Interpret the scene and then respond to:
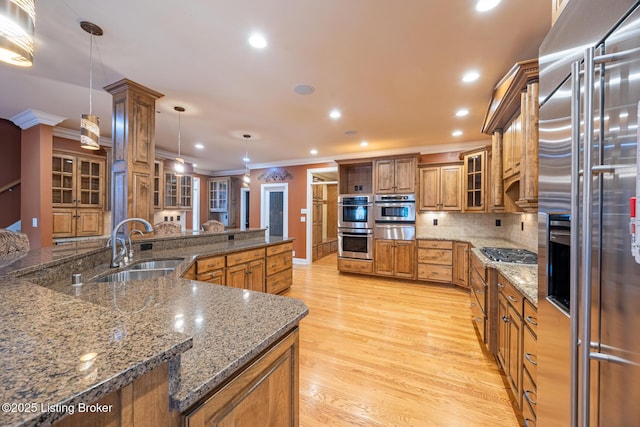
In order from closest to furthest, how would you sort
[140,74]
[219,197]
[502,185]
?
[140,74] < [502,185] < [219,197]

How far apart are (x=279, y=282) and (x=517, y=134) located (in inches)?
135

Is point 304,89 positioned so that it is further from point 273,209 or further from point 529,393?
point 273,209

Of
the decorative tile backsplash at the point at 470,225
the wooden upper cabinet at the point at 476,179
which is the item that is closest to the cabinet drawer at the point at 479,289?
the decorative tile backsplash at the point at 470,225

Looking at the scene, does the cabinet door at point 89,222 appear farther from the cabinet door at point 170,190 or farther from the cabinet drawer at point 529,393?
the cabinet drawer at point 529,393

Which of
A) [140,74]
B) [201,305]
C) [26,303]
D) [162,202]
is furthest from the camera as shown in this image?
[162,202]

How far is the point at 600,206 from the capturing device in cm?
73

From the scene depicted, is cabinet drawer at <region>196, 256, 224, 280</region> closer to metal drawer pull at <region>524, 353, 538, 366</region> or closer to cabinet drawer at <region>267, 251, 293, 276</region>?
cabinet drawer at <region>267, 251, 293, 276</region>

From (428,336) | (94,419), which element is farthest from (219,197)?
(94,419)

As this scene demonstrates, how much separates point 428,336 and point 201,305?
243 cm

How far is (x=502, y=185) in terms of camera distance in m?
2.76

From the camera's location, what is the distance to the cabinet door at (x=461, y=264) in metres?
4.15

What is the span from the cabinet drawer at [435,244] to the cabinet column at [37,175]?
19.5 ft

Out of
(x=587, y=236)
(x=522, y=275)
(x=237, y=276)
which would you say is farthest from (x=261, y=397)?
(x=237, y=276)

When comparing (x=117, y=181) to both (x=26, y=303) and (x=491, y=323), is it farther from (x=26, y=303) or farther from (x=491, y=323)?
(x=491, y=323)
